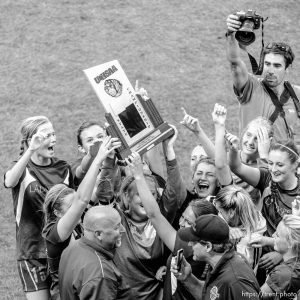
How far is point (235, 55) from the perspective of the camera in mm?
6707

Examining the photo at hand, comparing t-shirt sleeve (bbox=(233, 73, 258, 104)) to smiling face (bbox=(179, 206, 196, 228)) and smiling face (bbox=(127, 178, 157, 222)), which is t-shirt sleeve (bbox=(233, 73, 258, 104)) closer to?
smiling face (bbox=(127, 178, 157, 222))

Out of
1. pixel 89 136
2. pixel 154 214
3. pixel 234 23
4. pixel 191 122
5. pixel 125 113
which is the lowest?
pixel 154 214

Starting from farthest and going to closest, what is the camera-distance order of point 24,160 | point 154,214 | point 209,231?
point 24,160 < point 154,214 < point 209,231

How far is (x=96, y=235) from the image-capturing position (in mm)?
4875

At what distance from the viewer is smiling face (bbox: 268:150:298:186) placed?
565 centimetres

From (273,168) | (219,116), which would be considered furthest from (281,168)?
(219,116)

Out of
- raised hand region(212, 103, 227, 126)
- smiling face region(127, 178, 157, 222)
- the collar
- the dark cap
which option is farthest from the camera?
raised hand region(212, 103, 227, 126)

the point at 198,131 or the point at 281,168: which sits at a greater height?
the point at 198,131

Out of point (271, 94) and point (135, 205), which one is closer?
point (135, 205)

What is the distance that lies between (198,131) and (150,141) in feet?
1.94

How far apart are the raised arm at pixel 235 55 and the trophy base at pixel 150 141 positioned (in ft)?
4.37

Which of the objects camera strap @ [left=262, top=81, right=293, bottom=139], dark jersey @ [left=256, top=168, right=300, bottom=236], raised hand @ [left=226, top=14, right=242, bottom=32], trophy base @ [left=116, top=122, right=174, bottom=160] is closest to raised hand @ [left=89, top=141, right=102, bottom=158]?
trophy base @ [left=116, top=122, right=174, bottom=160]

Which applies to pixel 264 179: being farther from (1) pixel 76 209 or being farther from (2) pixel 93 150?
(1) pixel 76 209

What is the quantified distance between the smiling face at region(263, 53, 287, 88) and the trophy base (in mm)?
1666
